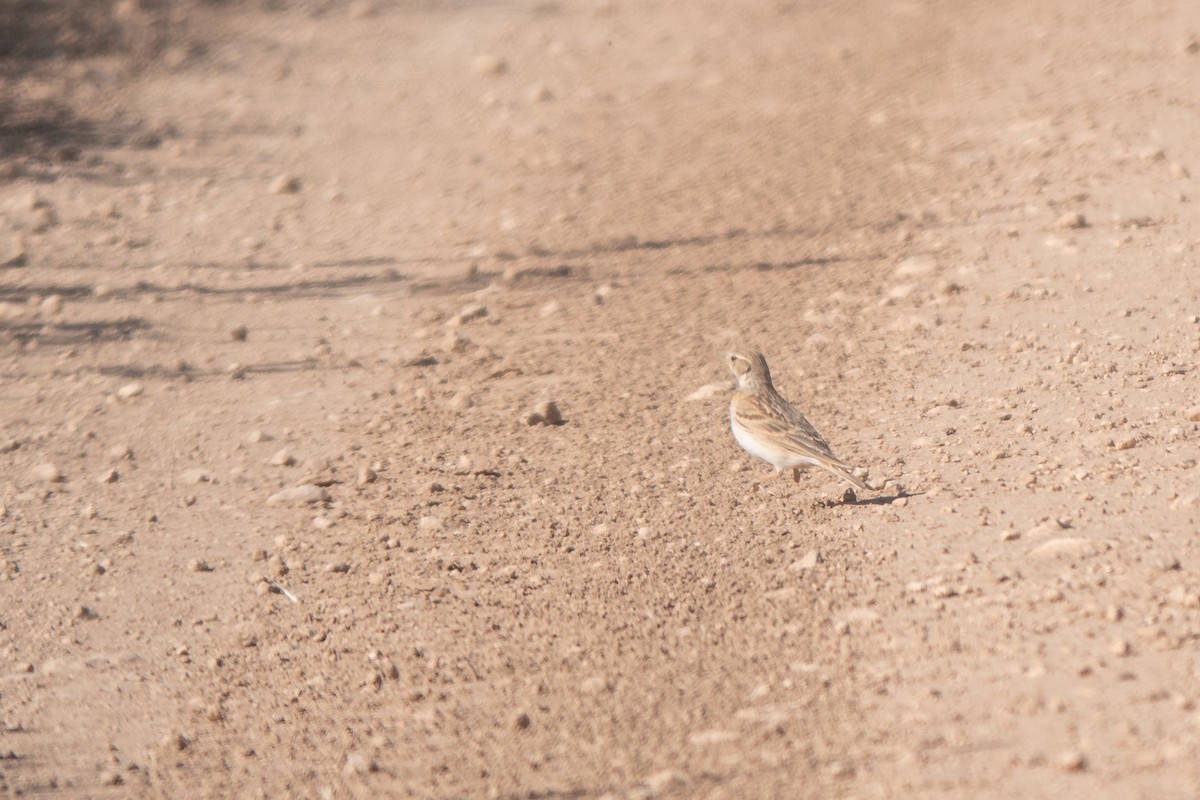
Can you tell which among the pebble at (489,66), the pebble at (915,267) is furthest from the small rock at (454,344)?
the pebble at (489,66)

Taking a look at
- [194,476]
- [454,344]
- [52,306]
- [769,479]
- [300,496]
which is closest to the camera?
[769,479]

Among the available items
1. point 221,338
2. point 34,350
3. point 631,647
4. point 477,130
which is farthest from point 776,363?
point 477,130

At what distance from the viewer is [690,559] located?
17.8 ft

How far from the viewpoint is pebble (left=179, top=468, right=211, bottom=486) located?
6.64 meters

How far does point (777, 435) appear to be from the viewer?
564 centimetres

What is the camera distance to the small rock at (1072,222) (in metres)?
7.94

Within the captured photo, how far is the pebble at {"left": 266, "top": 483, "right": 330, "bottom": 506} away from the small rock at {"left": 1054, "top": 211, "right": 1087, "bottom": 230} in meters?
4.19

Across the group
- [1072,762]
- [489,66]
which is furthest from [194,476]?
[489,66]

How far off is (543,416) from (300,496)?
115cm

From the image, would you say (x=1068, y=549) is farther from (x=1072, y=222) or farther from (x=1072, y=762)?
(x=1072, y=222)

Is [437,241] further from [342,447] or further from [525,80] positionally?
[525,80]

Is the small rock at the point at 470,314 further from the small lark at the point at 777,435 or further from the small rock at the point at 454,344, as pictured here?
the small lark at the point at 777,435

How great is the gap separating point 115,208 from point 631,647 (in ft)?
20.9

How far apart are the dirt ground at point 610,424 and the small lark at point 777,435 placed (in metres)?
0.21
